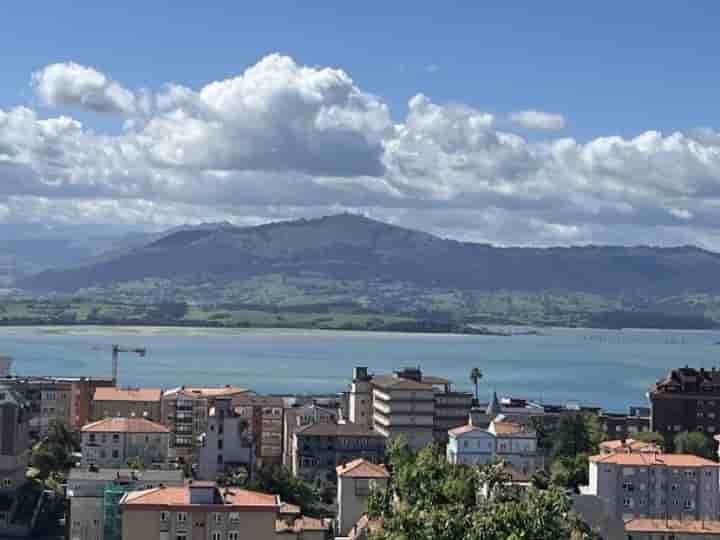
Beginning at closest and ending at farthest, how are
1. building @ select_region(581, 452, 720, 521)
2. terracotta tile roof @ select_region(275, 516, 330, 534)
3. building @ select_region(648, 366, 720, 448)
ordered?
terracotta tile roof @ select_region(275, 516, 330, 534) → building @ select_region(581, 452, 720, 521) → building @ select_region(648, 366, 720, 448)

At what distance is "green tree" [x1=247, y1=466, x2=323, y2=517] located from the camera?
181 feet

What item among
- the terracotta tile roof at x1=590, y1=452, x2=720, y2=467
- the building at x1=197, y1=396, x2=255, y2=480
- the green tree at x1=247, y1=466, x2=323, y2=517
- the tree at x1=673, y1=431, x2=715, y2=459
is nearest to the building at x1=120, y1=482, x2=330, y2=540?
the green tree at x1=247, y1=466, x2=323, y2=517

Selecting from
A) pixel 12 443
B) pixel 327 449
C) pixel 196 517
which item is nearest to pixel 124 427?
pixel 12 443

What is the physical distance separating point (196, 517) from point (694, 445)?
32.5 m

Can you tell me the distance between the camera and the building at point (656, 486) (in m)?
57.3

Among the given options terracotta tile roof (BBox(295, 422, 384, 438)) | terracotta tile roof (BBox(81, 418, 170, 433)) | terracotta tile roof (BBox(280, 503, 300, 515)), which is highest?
terracotta tile roof (BBox(81, 418, 170, 433))

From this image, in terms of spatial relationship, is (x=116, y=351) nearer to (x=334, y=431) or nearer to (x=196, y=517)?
(x=334, y=431)

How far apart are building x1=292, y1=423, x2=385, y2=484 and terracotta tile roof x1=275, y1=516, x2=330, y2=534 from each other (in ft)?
49.6

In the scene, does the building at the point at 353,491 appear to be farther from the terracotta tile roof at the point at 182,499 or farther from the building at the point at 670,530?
the building at the point at 670,530

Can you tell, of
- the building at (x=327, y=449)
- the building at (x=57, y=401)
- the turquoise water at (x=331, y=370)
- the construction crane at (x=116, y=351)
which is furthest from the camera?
the turquoise water at (x=331, y=370)

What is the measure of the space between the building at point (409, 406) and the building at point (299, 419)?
208cm

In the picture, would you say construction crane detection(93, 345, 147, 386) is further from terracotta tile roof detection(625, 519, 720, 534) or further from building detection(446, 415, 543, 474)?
terracotta tile roof detection(625, 519, 720, 534)

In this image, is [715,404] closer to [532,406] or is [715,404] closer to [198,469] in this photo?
[532,406]

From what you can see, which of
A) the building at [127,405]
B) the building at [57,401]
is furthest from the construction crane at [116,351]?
the building at [127,405]
